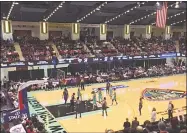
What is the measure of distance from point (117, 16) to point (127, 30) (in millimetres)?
6327

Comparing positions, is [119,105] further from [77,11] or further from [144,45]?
[144,45]

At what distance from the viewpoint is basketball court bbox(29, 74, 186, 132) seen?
1447 centimetres

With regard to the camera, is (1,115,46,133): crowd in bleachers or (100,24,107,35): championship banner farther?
(100,24,107,35): championship banner

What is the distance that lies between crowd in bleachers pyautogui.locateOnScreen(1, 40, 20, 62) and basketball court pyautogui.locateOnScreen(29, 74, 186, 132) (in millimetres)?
6782

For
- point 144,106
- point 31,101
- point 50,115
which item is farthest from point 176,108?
point 31,101

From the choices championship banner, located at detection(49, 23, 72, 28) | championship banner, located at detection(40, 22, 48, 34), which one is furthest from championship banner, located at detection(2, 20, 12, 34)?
championship banner, located at detection(49, 23, 72, 28)

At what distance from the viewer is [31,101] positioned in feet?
67.5

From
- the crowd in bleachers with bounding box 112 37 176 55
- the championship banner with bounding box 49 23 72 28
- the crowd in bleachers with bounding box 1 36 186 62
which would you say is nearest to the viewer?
the crowd in bleachers with bounding box 1 36 186 62

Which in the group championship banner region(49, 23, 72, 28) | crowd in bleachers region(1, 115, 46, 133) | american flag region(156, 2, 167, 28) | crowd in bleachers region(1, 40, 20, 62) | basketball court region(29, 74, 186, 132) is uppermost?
championship banner region(49, 23, 72, 28)

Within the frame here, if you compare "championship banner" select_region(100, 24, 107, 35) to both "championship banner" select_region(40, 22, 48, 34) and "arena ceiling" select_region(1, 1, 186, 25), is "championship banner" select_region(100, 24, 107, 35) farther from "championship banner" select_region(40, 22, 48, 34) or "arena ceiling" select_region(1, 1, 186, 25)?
"championship banner" select_region(40, 22, 48, 34)

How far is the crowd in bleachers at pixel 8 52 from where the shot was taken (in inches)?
1145

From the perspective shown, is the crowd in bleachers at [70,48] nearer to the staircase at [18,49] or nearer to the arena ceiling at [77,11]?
the arena ceiling at [77,11]

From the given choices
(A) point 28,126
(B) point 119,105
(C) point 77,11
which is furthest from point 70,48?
(A) point 28,126

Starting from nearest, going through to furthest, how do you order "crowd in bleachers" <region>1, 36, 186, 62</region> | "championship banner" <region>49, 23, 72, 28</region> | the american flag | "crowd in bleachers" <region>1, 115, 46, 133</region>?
"crowd in bleachers" <region>1, 115, 46, 133</region> < the american flag < "crowd in bleachers" <region>1, 36, 186, 62</region> < "championship banner" <region>49, 23, 72, 28</region>
